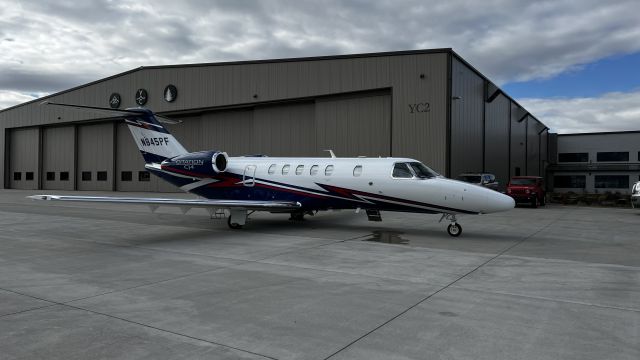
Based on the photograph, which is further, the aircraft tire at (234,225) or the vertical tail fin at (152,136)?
the vertical tail fin at (152,136)

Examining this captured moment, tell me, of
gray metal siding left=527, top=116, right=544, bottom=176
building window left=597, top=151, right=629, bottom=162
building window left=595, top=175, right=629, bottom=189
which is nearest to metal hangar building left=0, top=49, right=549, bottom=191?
gray metal siding left=527, top=116, right=544, bottom=176

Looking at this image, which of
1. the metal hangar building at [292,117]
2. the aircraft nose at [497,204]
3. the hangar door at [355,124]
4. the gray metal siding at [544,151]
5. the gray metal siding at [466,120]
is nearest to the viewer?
the aircraft nose at [497,204]

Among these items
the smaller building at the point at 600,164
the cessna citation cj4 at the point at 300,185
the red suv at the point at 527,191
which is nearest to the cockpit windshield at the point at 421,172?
the cessna citation cj4 at the point at 300,185

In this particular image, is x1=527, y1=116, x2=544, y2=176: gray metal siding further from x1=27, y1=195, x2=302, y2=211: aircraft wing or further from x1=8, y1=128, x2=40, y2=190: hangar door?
x1=8, y1=128, x2=40, y2=190: hangar door

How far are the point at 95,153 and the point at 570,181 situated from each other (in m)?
58.8

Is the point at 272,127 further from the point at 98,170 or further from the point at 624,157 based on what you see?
the point at 624,157

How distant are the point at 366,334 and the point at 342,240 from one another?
6.89 metres

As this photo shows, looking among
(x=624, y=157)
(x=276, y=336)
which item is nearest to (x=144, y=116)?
(x=276, y=336)

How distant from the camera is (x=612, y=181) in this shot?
56.5m

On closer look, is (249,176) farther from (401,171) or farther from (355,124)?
(355,124)

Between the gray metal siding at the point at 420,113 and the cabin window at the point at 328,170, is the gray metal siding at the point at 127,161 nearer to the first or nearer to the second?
the gray metal siding at the point at 420,113

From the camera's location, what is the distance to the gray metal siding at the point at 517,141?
4439 centimetres

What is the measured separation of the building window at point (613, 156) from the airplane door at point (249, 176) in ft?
195

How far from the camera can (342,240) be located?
1160 centimetres
